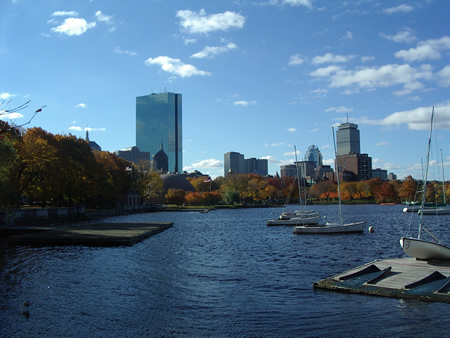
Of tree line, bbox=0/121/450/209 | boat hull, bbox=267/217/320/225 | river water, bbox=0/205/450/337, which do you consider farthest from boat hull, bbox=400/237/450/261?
boat hull, bbox=267/217/320/225

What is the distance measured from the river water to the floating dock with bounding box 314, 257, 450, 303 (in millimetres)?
521

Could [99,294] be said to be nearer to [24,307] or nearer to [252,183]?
[24,307]

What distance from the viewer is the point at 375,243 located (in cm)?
4275

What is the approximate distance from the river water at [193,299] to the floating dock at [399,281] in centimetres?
52

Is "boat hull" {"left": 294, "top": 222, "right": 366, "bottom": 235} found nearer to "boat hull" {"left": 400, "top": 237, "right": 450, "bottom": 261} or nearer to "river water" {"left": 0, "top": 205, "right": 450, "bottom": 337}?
"river water" {"left": 0, "top": 205, "right": 450, "bottom": 337}

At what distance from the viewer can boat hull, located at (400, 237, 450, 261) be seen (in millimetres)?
24453

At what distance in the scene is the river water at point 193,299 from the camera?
15547 mm

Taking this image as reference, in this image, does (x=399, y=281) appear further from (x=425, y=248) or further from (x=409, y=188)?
(x=409, y=188)

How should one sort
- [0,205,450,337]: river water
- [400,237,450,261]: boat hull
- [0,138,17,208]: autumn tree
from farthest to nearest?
[0,138,17,208]: autumn tree → [400,237,450,261]: boat hull → [0,205,450,337]: river water

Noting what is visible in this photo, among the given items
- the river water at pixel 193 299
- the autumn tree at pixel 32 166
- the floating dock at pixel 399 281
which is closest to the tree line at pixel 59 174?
the autumn tree at pixel 32 166

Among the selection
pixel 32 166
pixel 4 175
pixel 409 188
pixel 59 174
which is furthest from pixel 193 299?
pixel 409 188

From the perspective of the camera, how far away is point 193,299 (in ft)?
65.5

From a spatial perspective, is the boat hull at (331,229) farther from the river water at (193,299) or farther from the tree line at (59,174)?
the river water at (193,299)

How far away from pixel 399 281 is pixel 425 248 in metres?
5.53
